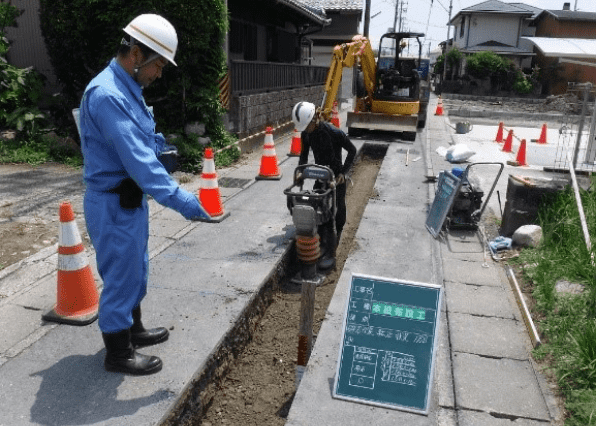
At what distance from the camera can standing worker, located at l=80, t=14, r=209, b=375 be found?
281cm

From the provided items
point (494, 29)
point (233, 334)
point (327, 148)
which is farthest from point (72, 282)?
point (494, 29)

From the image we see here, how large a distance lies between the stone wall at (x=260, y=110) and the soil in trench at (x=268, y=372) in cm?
618

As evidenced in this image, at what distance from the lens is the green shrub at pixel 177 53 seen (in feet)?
29.5

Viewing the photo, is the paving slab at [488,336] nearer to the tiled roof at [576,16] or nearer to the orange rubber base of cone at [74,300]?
the orange rubber base of cone at [74,300]

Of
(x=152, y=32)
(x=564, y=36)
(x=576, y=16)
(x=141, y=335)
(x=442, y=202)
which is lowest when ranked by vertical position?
(x=141, y=335)

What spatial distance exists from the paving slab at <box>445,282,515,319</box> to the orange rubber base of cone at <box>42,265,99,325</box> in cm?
310

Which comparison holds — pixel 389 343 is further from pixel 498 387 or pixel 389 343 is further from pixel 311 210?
pixel 311 210

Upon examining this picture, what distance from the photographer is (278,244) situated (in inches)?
231

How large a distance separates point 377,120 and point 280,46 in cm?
597

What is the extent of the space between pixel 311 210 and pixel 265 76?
876 cm

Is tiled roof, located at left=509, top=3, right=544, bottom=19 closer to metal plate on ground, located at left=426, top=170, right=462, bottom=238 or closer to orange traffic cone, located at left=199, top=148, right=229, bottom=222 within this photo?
metal plate on ground, located at left=426, top=170, right=462, bottom=238

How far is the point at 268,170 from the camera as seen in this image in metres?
8.99

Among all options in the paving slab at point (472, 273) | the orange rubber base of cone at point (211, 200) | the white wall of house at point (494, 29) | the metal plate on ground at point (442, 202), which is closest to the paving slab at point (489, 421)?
the paving slab at point (472, 273)

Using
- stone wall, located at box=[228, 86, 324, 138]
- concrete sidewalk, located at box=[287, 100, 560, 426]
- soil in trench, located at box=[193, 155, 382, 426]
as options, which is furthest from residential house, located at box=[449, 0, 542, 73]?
soil in trench, located at box=[193, 155, 382, 426]
